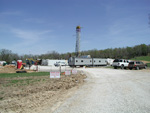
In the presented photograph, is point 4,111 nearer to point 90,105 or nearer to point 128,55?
point 90,105

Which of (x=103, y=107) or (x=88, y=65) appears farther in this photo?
(x=88, y=65)

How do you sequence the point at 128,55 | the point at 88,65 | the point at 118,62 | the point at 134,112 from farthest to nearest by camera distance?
the point at 128,55
the point at 88,65
the point at 118,62
the point at 134,112

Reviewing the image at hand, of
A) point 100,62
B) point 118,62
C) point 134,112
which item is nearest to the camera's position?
point 134,112

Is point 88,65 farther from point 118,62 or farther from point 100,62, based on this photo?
point 118,62

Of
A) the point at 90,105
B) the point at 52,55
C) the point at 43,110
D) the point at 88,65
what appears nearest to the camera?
the point at 43,110

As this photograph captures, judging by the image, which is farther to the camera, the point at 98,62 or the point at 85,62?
the point at 98,62

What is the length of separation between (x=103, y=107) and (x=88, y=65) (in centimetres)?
4217

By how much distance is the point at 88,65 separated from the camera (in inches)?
1863

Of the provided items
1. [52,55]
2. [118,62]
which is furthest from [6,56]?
[118,62]

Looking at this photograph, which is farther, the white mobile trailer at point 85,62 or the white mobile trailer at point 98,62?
the white mobile trailer at point 98,62

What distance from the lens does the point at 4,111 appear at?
5.16 metres

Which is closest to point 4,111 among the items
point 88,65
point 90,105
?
point 90,105

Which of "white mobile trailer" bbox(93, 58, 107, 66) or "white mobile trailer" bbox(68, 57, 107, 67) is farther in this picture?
"white mobile trailer" bbox(93, 58, 107, 66)

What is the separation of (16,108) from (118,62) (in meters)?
25.6
